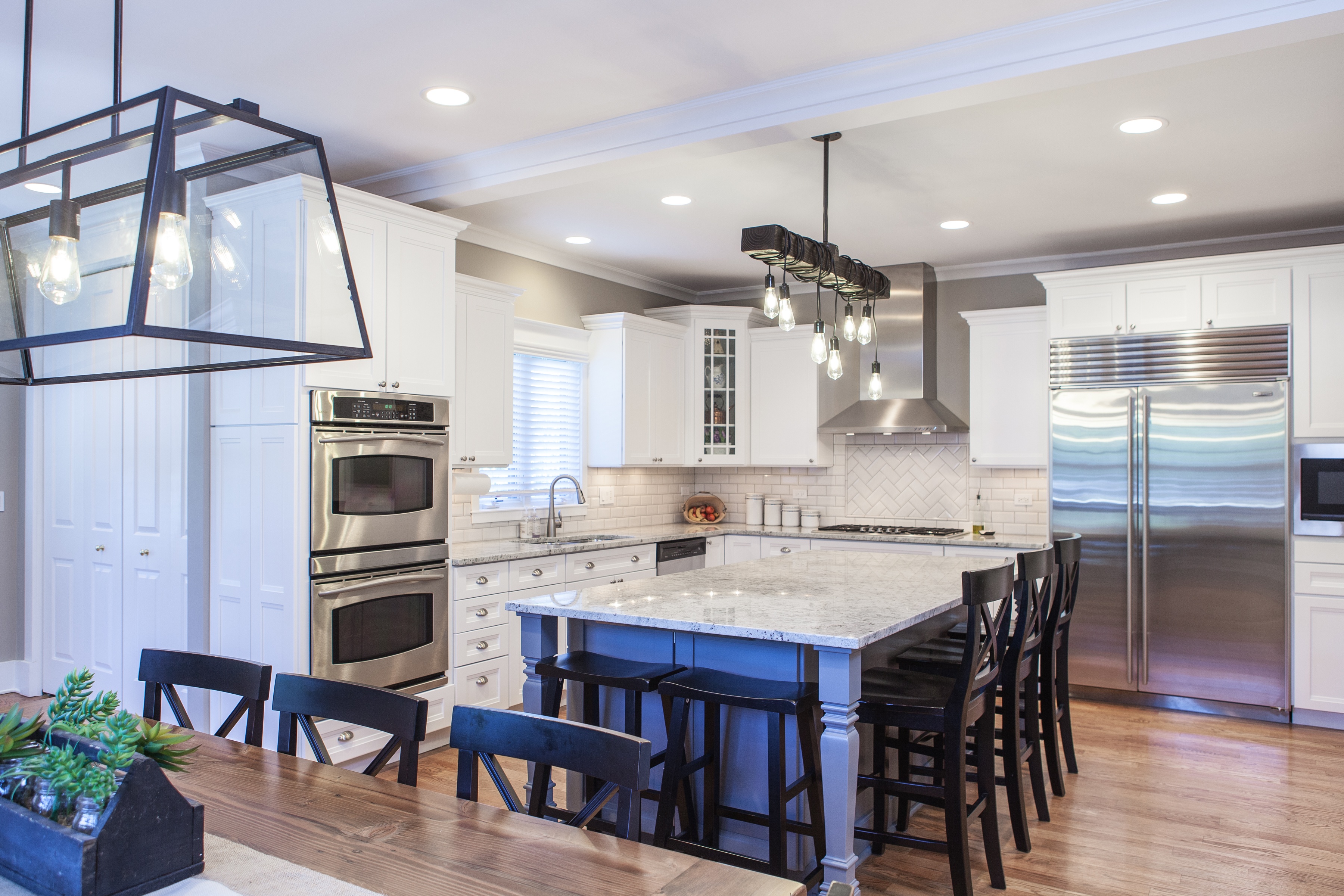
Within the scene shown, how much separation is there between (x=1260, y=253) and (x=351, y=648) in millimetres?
4917

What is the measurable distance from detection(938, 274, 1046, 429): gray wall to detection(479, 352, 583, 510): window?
97.2 inches

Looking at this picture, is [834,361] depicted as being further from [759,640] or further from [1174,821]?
[1174,821]

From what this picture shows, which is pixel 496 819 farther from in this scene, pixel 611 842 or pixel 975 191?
pixel 975 191

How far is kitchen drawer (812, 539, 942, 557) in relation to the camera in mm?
5559

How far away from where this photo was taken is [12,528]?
16.8ft

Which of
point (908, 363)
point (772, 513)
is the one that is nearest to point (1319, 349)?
point (908, 363)

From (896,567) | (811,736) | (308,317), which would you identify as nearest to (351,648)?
(811,736)

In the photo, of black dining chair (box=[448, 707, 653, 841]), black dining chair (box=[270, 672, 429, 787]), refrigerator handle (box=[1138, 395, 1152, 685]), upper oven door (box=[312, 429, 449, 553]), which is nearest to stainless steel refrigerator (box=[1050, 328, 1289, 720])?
refrigerator handle (box=[1138, 395, 1152, 685])

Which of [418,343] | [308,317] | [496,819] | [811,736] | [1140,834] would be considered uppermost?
[418,343]

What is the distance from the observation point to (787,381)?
651 cm

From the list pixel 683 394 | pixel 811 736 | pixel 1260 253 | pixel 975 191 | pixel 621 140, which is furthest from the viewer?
pixel 683 394

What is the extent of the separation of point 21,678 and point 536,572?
303 cm

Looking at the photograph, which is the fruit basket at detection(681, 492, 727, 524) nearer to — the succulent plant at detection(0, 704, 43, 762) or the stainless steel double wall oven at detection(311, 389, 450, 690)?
the stainless steel double wall oven at detection(311, 389, 450, 690)

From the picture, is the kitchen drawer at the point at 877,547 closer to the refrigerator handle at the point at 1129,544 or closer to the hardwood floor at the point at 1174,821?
the refrigerator handle at the point at 1129,544
